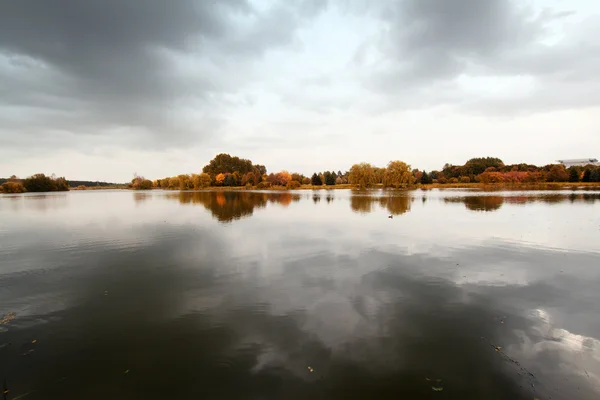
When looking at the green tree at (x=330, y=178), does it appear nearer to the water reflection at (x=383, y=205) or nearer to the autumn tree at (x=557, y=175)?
the autumn tree at (x=557, y=175)

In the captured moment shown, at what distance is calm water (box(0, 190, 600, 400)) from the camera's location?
653 centimetres

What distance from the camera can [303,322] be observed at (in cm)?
925

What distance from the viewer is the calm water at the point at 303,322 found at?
6.53 m

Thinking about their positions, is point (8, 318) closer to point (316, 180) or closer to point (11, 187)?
point (316, 180)

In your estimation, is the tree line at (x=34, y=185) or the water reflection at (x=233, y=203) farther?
the tree line at (x=34, y=185)

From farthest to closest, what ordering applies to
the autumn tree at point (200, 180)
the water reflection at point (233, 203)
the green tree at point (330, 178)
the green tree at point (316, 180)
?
the green tree at point (330, 178) → the green tree at point (316, 180) → the autumn tree at point (200, 180) → the water reflection at point (233, 203)

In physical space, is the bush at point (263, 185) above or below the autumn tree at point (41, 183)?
below

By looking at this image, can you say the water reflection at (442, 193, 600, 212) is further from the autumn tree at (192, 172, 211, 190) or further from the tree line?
the tree line

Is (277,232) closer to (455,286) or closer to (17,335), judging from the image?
(455,286)

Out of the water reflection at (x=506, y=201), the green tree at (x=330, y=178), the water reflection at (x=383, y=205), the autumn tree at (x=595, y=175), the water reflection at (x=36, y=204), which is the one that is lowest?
the water reflection at (x=506, y=201)

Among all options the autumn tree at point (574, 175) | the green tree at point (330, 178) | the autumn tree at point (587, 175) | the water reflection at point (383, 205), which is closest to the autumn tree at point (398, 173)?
the water reflection at point (383, 205)

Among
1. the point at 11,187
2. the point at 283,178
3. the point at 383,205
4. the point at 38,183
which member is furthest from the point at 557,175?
the point at 38,183

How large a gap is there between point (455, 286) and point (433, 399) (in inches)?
297

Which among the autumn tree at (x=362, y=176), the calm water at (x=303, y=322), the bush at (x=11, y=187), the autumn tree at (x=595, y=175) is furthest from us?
the bush at (x=11, y=187)
